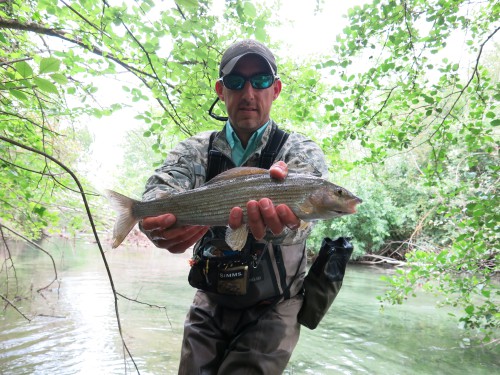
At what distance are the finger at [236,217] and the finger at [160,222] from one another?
0.43 m

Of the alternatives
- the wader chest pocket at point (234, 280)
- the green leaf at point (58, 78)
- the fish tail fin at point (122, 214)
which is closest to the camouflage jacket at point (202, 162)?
the fish tail fin at point (122, 214)

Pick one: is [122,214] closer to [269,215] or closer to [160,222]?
[160,222]

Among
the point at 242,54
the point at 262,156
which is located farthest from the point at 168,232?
the point at 242,54

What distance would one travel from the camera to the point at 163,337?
9.00 m

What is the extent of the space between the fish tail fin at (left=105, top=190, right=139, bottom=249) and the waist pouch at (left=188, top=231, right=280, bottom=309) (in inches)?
23.6

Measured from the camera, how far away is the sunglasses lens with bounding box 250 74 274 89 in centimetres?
294

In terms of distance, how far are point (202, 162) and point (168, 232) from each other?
30.0 inches

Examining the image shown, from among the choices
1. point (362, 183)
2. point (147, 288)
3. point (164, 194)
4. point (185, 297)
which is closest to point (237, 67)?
point (164, 194)

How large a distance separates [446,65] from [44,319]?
10.9 metres

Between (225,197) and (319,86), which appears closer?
(225,197)

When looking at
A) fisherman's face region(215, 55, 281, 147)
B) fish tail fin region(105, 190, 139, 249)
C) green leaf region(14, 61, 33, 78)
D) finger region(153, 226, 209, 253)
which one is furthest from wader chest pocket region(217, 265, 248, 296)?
green leaf region(14, 61, 33, 78)

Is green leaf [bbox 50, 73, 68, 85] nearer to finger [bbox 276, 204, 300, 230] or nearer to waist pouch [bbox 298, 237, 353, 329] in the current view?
finger [bbox 276, 204, 300, 230]

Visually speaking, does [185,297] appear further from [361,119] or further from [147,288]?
[361,119]

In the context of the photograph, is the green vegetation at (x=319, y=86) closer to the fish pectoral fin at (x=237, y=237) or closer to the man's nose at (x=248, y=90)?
the man's nose at (x=248, y=90)
